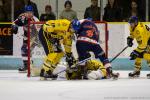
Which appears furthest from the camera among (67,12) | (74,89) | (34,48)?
(67,12)

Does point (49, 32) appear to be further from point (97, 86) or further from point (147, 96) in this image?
point (147, 96)

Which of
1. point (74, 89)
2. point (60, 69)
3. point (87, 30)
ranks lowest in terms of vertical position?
point (74, 89)

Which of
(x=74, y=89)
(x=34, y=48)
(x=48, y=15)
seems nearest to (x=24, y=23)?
(x=34, y=48)

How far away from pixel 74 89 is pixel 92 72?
4.82 ft

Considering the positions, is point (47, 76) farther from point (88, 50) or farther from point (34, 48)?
point (34, 48)

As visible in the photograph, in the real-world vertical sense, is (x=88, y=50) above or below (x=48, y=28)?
below

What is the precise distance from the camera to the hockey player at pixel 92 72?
915cm

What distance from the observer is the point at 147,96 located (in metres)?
6.75

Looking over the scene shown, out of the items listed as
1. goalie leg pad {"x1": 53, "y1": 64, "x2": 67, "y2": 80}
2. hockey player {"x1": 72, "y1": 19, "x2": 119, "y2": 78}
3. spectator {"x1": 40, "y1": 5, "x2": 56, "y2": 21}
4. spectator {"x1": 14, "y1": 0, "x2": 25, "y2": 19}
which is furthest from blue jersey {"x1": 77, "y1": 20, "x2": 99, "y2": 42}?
spectator {"x1": 14, "y1": 0, "x2": 25, "y2": 19}

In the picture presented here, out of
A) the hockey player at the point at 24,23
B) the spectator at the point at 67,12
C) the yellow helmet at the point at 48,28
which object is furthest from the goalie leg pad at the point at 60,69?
the spectator at the point at 67,12

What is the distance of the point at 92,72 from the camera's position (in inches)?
360

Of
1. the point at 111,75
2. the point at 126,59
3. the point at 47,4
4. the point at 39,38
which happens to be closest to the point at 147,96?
the point at 111,75

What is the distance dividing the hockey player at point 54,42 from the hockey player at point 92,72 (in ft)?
0.99

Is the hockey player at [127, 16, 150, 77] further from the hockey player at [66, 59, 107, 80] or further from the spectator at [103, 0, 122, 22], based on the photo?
the spectator at [103, 0, 122, 22]
